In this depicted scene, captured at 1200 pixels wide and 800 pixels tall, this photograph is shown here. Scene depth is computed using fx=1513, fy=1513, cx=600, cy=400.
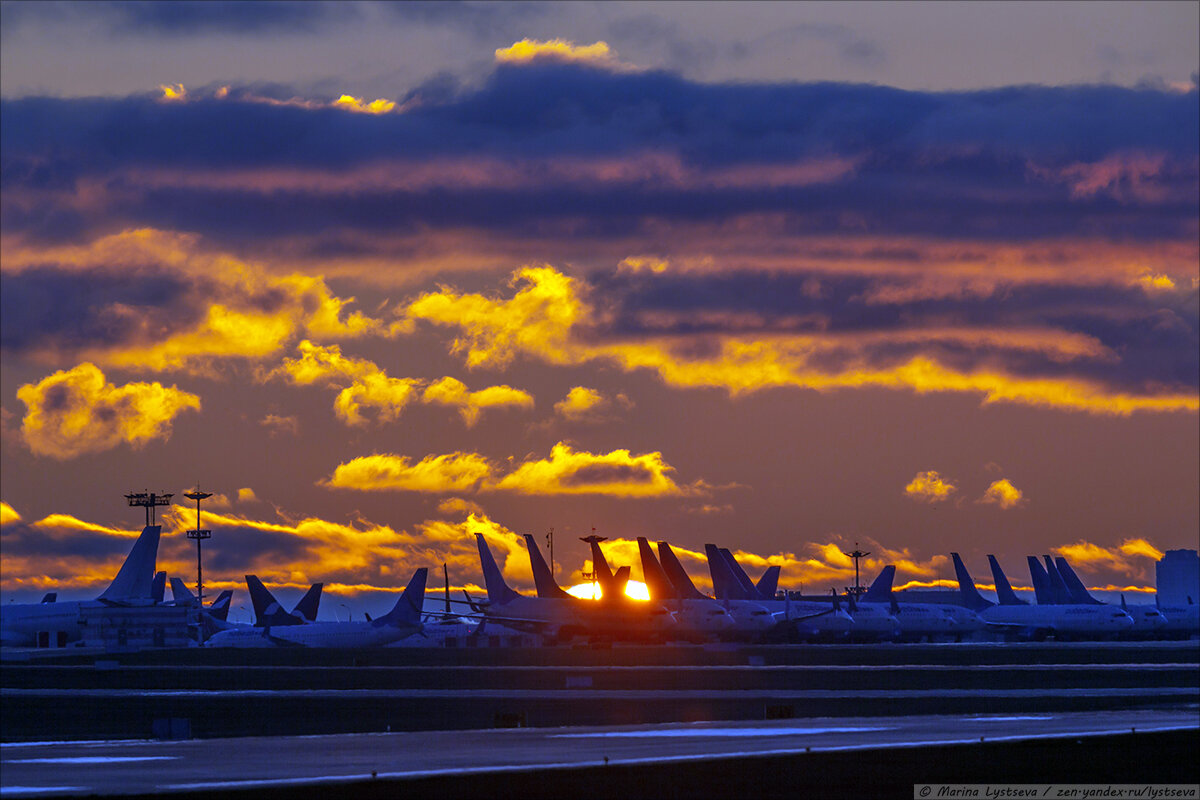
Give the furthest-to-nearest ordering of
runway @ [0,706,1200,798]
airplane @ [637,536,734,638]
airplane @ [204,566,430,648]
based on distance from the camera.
Result: airplane @ [637,536,734,638], airplane @ [204,566,430,648], runway @ [0,706,1200,798]

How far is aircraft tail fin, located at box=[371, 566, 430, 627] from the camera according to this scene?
16688 centimetres

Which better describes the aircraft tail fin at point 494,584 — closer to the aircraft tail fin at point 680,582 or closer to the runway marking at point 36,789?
the aircraft tail fin at point 680,582

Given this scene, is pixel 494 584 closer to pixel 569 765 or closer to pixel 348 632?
pixel 348 632

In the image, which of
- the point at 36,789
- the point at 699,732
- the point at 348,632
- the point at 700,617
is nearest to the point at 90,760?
the point at 36,789

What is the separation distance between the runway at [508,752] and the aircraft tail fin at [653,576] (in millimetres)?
142800

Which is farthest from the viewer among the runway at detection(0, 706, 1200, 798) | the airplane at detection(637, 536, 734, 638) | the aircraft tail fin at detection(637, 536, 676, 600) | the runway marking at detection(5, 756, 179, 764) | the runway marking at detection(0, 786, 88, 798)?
the aircraft tail fin at detection(637, 536, 676, 600)

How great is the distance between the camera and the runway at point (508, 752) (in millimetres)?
29281

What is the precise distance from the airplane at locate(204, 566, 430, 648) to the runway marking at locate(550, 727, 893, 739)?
122 metres

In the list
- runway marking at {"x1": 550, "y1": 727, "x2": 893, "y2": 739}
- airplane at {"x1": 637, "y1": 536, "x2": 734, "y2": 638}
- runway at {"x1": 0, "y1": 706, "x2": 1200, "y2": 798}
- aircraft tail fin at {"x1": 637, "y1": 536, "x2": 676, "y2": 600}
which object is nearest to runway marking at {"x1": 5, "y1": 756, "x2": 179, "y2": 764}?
runway at {"x1": 0, "y1": 706, "x2": 1200, "y2": 798}

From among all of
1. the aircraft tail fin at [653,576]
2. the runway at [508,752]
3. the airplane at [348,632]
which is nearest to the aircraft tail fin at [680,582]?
the aircraft tail fin at [653,576]

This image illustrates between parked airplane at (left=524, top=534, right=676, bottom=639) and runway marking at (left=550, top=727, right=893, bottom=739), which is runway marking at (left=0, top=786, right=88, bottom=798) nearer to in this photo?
runway marking at (left=550, top=727, right=893, bottom=739)

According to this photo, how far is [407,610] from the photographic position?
169m

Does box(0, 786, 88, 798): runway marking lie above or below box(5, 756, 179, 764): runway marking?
above

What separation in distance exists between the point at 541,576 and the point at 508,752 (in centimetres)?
15218
